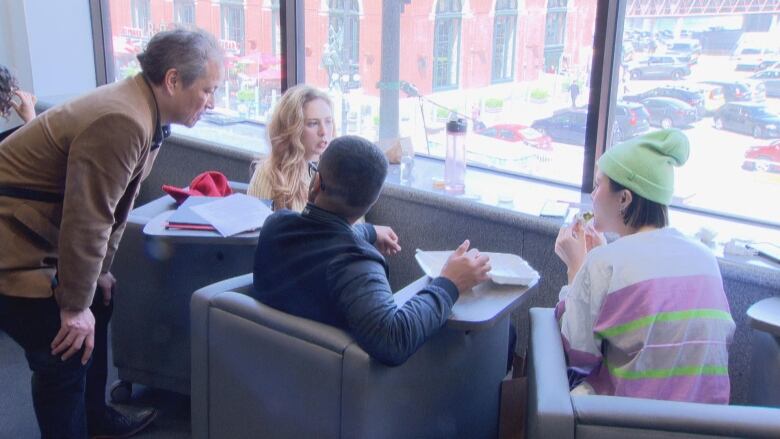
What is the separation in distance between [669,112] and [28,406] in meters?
2.31

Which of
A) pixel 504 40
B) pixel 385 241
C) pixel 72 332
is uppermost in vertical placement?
pixel 504 40

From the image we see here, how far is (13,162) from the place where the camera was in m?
1.68

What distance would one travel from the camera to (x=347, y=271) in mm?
1420

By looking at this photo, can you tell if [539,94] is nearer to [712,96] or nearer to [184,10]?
[712,96]

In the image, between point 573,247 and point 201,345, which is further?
point 573,247

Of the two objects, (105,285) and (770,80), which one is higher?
(770,80)

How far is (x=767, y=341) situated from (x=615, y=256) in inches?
17.6

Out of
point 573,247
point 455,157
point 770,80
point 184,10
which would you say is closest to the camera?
point 573,247

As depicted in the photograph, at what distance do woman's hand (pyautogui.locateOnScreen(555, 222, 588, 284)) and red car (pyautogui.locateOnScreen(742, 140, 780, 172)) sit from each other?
0.66 metres

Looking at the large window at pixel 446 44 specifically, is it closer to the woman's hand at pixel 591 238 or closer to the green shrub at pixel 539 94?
the green shrub at pixel 539 94

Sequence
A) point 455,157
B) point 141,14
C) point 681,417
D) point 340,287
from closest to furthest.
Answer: point 681,417 → point 340,287 → point 455,157 → point 141,14

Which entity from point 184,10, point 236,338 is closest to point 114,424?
point 236,338

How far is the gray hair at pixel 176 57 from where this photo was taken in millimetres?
1734

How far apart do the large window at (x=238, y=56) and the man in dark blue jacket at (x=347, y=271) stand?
153cm
